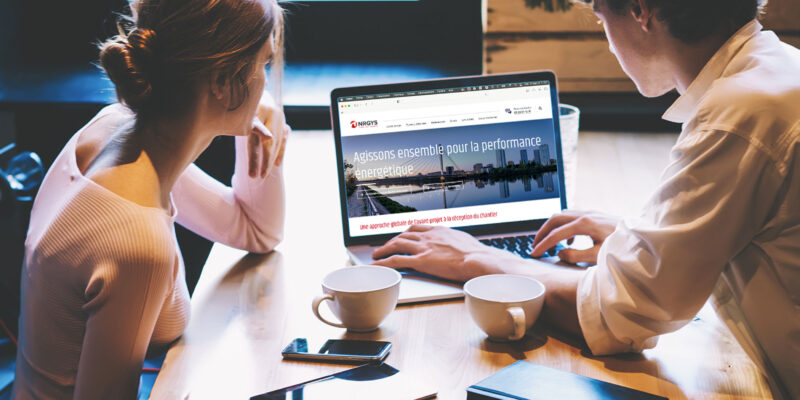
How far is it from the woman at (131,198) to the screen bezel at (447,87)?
0.19 meters

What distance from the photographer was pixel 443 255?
120 cm

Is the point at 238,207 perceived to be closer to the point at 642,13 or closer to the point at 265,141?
the point at 265,141

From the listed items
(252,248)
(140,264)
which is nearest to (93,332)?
(140,264)

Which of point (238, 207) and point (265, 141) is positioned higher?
point (265, 141)

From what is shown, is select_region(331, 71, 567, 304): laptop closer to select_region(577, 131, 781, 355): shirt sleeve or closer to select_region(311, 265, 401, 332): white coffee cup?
select_region(311, 265, 401, 332): white coffee cup

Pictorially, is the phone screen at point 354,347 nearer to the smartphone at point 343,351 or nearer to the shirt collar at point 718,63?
the smartphone at point 343,351

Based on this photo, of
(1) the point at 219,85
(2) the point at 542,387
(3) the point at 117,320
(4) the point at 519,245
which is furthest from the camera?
(4) the point at 519,245

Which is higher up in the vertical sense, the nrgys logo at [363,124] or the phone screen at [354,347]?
the nrgys logo at [363,124]

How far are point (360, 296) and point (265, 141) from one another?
18.9 inches

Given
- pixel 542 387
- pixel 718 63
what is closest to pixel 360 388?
pixel 542 387

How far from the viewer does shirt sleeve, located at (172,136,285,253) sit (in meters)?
1.35

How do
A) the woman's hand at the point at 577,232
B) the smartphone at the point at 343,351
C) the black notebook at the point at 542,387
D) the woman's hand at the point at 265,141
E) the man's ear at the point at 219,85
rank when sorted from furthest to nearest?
the woman's hand at the point at 265,141 < the woman's hand at the point at 577,232 < the man's ear at the point at 219,85 < the smartphone at the point at 343,351 < the black notebook at the point at 542,387

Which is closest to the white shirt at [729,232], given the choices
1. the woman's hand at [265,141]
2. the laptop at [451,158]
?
the laptop at [451,158]

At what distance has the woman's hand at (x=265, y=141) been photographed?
1376mm
